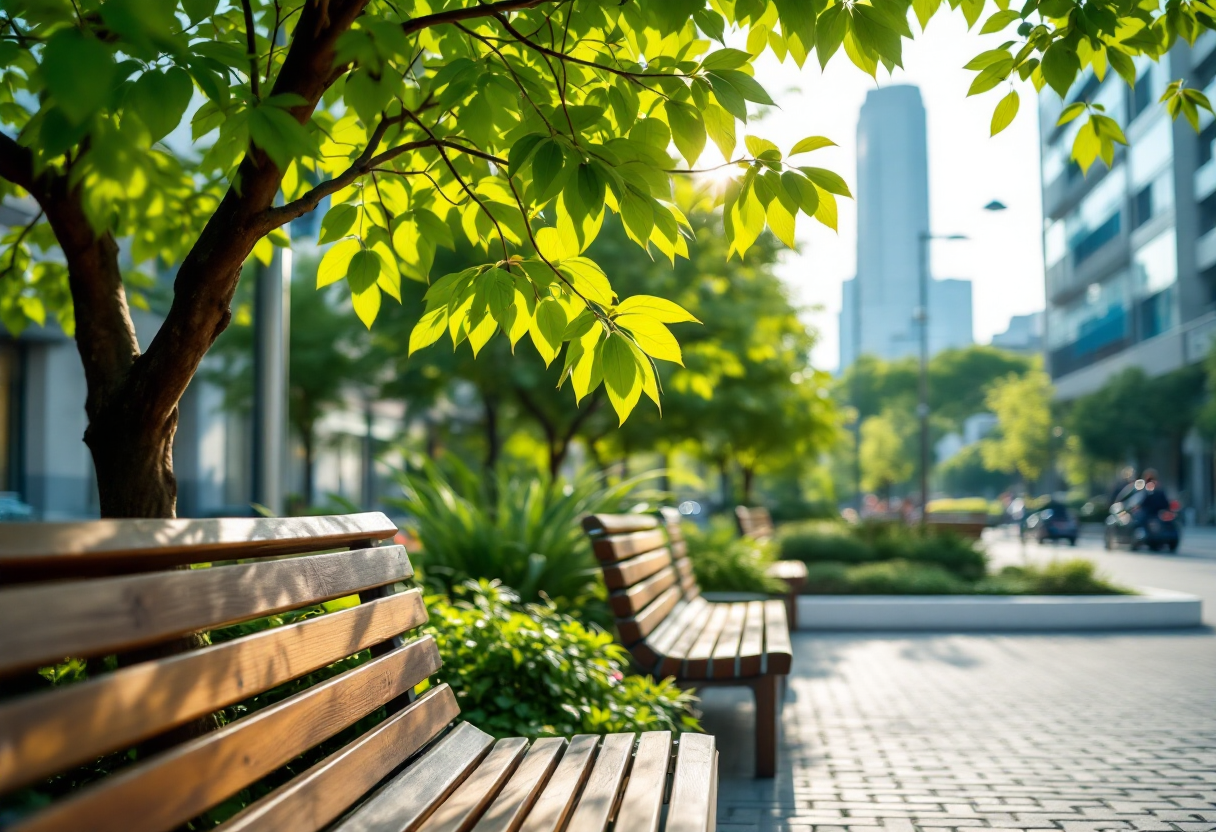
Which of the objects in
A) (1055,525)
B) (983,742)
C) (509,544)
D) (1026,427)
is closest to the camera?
(983,742)

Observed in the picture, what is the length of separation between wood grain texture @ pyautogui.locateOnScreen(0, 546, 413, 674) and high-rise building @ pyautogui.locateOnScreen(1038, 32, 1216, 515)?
36.1 m

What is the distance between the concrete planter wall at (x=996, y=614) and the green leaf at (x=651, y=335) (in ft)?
26.3

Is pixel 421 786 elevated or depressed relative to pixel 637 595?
depressed

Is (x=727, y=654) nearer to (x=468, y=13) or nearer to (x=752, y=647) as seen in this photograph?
(x=752, y=647)

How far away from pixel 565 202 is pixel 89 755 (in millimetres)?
1406

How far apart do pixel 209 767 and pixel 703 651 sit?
10.7 ft

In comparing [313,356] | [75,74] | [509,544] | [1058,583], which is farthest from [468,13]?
[313,356]

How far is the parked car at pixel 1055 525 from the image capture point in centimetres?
2828

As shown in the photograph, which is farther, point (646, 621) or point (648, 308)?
point (646, 621)

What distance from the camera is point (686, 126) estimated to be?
244cm

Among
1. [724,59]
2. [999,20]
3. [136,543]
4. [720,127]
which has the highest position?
[999,20]

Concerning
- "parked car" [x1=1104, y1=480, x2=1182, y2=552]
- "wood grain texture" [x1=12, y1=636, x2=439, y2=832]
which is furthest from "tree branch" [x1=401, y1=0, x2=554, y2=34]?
"parked car" [x1=1104, y1=480, x2=1182, y2=552]

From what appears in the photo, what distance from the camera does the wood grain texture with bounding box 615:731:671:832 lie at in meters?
2.15

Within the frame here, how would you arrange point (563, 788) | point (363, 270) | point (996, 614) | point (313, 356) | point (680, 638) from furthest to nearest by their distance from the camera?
point (313, 356), point (996, 614), point (680, 638), point (363, 270), point (563, 788)
